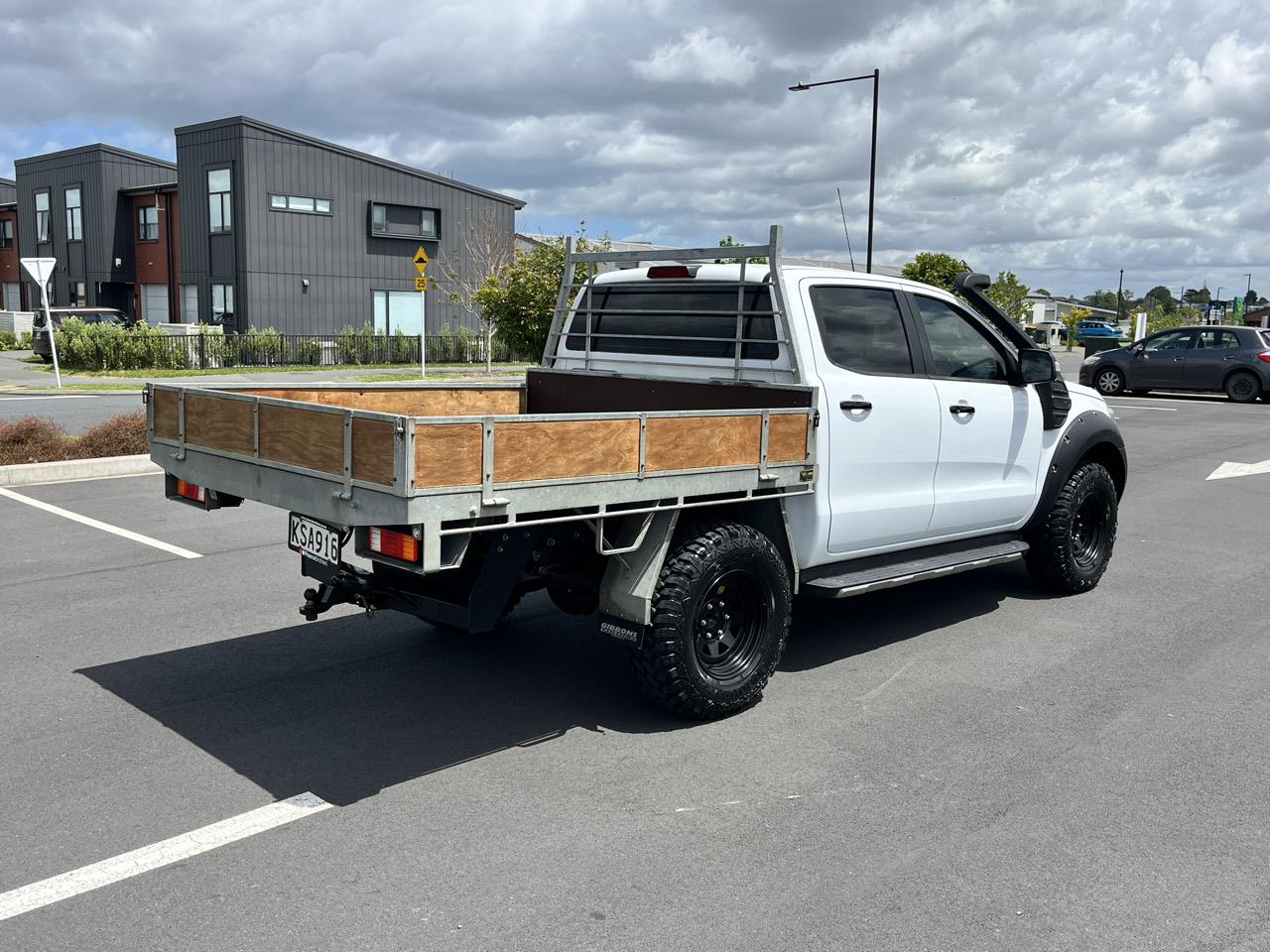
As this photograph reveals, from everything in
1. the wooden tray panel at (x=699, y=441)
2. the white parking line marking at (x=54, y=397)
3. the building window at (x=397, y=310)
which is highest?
the building window at (x=397, y=310)

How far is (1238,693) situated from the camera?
5.58 metres

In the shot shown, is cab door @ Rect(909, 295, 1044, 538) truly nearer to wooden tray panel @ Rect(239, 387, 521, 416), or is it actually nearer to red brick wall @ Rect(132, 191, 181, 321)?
wooden tray panel @ Rect(239, 387, 521, 416)

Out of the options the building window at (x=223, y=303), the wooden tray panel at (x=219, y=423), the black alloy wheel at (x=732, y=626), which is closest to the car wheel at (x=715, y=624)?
the black alloy wheel at (x=732, y=626)

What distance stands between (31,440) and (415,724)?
8.65m

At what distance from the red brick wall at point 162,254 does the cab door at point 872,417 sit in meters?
37.8

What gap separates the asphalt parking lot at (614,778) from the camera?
11.2 ft

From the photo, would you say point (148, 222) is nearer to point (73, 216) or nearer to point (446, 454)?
point (73, 216)

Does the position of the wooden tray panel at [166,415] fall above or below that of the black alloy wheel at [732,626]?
above

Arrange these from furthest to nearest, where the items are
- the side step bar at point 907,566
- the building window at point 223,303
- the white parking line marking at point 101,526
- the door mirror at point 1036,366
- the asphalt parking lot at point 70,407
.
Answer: the building window at point 223,303
the asphalt parking lot at point 70,407
the white parking line marking at point 101,526
the door mirror at point 1036,366
the side step bar at point 907,566

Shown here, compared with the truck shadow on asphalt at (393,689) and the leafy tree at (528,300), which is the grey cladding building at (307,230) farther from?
the truck shadow on asphalt at (393,689)

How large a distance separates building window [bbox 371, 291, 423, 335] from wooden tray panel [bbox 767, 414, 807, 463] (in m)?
34.8

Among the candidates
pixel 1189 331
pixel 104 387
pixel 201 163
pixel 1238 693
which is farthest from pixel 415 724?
pixel 201 163

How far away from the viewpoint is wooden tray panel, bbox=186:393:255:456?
15.1 ft

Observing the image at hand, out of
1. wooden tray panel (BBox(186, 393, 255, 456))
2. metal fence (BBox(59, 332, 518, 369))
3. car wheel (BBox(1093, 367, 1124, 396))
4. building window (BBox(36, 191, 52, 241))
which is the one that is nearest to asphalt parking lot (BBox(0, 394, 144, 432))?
metal fence (BBox(59, 332, 518, 369))
